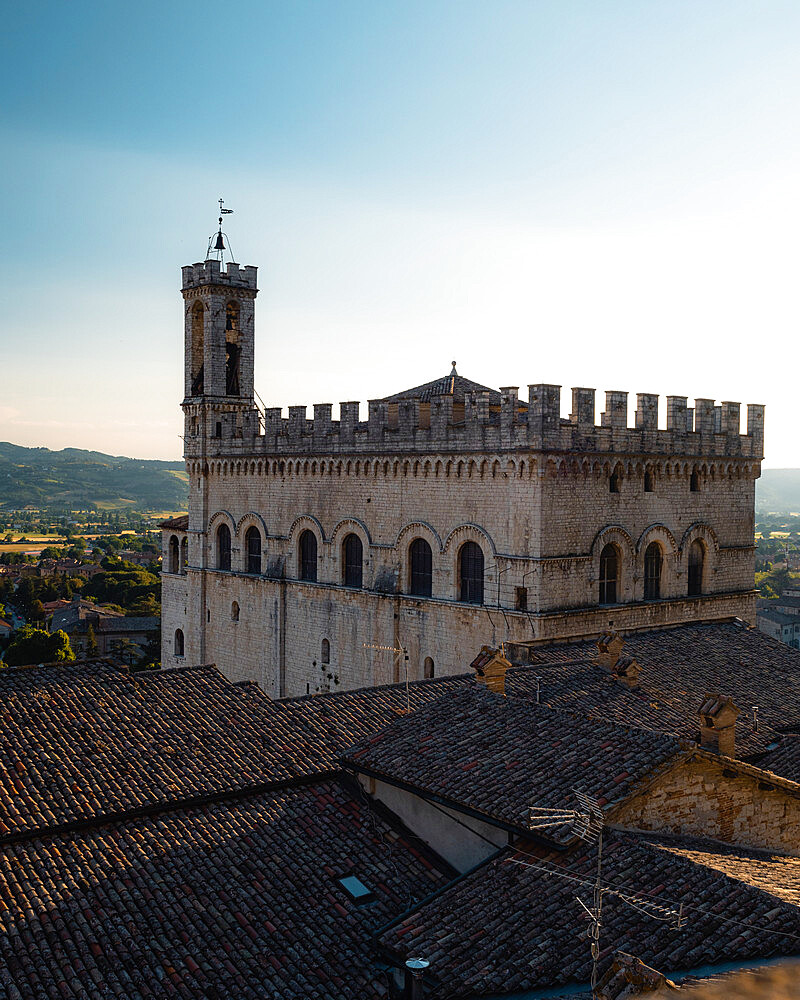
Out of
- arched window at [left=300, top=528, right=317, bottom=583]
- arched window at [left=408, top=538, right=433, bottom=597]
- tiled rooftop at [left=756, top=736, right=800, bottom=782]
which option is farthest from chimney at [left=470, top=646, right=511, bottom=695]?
arched window at [left=300, top=528, right=317, bottom=583]

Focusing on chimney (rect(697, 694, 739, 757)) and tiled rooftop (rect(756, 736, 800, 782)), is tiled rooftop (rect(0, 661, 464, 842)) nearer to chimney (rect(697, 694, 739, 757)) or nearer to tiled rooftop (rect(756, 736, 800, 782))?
chimney (rect(697, 694, 739, 757))

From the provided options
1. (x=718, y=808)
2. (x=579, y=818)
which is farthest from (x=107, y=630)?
(x=579, y=818)

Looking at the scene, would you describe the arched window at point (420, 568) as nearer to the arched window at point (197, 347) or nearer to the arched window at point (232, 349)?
the arched window at point (232, 349)

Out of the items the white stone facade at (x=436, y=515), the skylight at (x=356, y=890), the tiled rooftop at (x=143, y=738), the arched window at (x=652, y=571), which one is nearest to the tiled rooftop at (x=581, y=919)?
the skylight at (x=356, y=890)

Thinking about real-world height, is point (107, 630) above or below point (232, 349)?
below

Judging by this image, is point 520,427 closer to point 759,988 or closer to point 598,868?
point 598,868

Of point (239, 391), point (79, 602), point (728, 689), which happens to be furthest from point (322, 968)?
point (79, 602)
